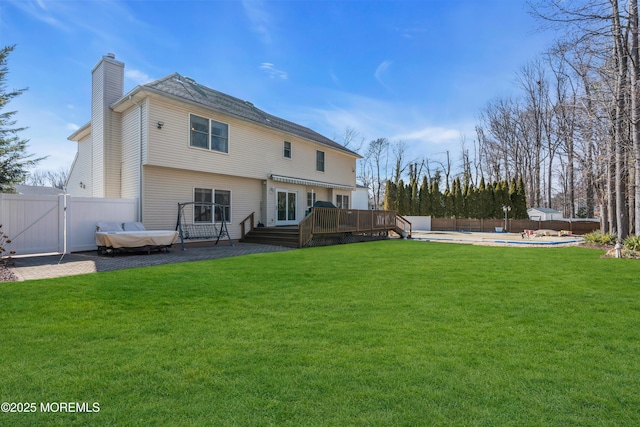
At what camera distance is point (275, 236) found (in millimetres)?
13664

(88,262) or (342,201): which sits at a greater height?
(342,201)

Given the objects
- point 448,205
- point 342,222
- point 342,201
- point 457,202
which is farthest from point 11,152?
point 457,202

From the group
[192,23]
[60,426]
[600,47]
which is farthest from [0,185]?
[600,47]

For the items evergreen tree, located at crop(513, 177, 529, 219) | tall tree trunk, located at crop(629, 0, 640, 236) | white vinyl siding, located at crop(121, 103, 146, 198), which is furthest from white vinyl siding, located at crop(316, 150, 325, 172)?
evergreen tree, located at crop(513, 177, 529, 219)

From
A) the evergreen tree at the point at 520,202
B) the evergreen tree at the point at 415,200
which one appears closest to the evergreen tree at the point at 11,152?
the evergreen tree at the point at 415,200

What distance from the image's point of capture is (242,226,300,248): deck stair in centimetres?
1293

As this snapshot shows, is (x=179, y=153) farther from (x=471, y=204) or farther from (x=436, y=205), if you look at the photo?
(x=471, y=204)

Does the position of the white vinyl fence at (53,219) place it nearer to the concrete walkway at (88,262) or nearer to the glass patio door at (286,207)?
the concrete walkway at (88,262)

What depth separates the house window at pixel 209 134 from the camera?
41.7ft

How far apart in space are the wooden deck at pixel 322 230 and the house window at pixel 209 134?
3.49 meters

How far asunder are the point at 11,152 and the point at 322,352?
2164 centimetres

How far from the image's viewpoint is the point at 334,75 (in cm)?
1948

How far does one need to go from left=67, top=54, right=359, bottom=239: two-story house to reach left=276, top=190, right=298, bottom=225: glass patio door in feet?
0.17

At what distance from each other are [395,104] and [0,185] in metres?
24.6
